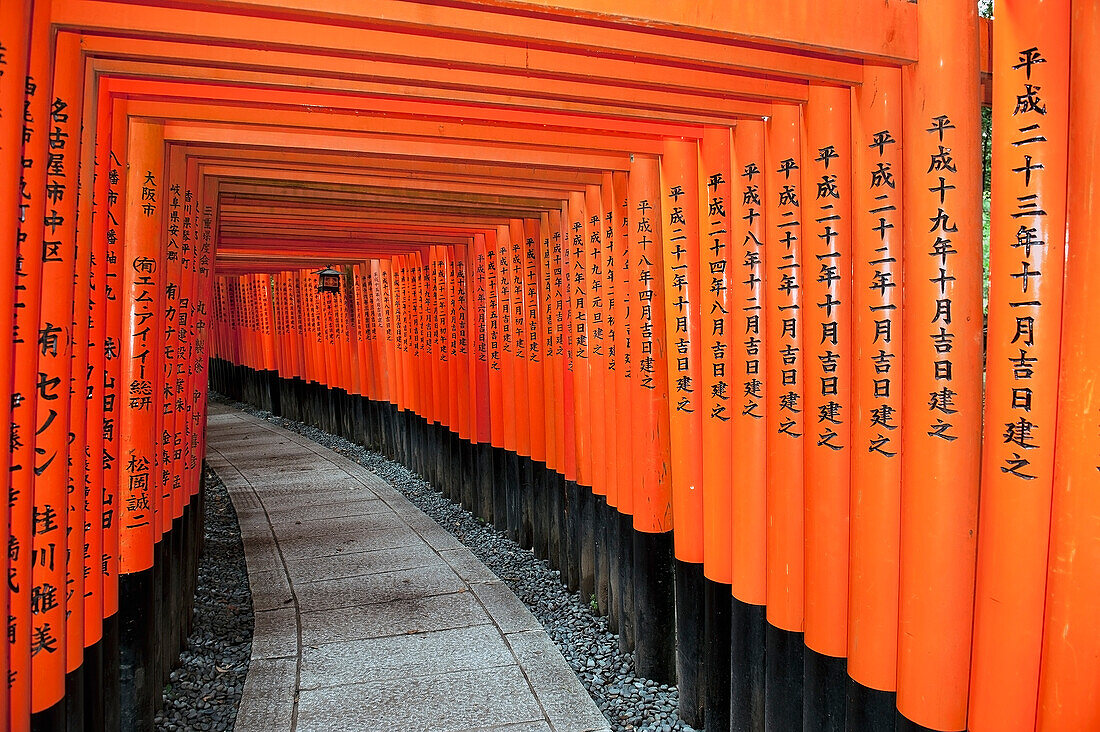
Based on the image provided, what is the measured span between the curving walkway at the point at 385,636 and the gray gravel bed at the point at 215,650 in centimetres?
16

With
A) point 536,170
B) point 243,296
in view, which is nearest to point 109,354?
point 536,170

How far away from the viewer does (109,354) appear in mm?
3869

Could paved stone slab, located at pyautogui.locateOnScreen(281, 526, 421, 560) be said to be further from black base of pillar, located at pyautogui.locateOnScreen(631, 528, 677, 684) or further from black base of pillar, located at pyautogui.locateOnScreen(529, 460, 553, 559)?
black base of pillar, located at pyautogui.locateOnScreen(631, 528, 677, 684)

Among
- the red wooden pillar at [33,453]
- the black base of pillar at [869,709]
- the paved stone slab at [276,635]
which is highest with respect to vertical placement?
the red wooden pillar at [33,453]

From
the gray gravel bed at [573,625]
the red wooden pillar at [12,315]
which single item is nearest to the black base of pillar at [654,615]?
the gray gravel bed at [573,625]

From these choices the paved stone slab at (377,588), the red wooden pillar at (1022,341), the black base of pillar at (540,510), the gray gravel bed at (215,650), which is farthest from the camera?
the black base of pillar at (540,510)

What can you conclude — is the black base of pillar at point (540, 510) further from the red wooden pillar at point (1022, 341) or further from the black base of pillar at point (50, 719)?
the red wooden pillar at point (1022, 341)

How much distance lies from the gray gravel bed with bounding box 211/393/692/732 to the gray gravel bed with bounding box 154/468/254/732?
2290 mm

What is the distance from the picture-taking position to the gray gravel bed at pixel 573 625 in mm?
4766

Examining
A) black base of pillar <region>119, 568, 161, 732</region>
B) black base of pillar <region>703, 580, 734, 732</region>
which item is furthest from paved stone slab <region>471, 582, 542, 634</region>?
black base of pillar <region>119, 568, 161, 732</region>

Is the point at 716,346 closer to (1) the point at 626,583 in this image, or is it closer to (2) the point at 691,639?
(2) the point at 691,639

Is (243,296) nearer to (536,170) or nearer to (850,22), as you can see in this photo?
(536,170)

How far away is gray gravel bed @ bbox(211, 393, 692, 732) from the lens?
4766 mm

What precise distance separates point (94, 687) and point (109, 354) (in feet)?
Result: 5.30
